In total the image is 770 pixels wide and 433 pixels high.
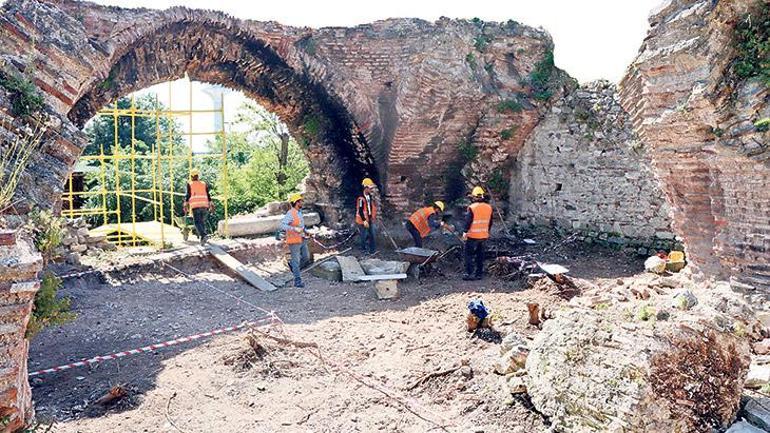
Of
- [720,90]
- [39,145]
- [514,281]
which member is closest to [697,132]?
A: [720,90]

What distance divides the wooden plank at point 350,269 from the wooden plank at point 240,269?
1.03m

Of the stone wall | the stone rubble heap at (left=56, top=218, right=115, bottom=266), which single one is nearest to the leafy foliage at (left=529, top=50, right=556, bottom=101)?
the stone rubble heap at (left=56, top=218, right=115, bottom=266)

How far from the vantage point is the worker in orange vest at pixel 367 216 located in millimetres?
10453

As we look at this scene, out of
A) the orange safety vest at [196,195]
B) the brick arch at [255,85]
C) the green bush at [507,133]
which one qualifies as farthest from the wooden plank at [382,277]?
the green bush at [507,133]

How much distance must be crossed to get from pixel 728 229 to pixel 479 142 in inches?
223

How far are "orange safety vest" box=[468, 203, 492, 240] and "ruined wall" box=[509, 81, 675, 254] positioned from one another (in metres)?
1.88

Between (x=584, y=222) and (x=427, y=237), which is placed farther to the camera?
(x=427, y=237)

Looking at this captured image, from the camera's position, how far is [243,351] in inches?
231

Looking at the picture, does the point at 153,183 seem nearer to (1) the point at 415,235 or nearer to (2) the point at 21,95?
(1) the point at 415,235

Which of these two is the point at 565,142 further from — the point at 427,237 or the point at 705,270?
the point at 705,270

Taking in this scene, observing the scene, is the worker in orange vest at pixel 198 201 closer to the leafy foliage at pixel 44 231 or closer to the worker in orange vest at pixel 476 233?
the worker in orange vest at pixel 476 233

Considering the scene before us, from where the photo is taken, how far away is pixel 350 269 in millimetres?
9336

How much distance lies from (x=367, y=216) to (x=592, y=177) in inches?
139

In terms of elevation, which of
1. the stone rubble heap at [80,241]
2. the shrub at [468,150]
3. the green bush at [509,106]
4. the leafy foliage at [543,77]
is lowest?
the stone rubble heap at [80,241]
